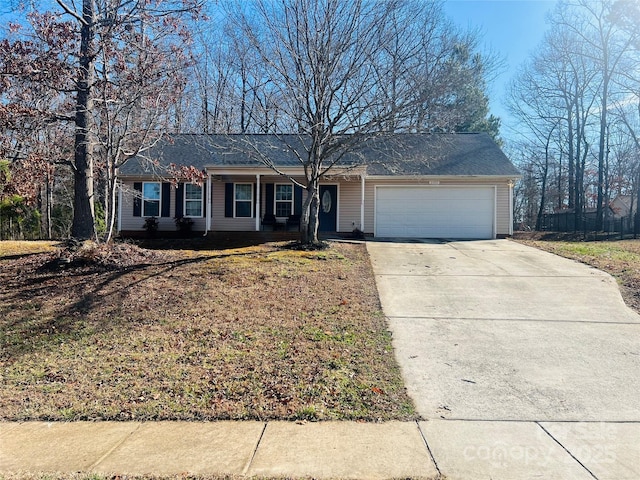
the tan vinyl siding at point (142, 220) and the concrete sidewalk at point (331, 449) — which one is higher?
the tan vinyl siding at point (142, 220)

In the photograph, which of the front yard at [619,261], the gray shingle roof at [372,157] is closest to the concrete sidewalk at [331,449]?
the front yard at [619,261]

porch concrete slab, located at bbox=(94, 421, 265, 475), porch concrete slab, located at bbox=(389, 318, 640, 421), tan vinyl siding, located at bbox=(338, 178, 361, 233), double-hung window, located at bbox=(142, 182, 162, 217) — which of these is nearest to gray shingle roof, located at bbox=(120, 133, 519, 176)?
double-hung window, located at bbox=(142, 182, 162, 217)

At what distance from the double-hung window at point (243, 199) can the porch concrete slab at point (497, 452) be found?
1343cm

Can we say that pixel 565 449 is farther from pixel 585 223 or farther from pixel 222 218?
pixel 585 223

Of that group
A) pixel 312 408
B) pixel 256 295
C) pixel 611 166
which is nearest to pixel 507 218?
pixel 256 295

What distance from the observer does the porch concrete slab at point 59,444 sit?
3037 millimetres

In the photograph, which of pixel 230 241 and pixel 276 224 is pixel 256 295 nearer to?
pixel 230 241

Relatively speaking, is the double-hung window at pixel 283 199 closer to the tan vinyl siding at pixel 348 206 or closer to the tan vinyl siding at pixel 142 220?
the tan vinyl siding at pixel 348 206

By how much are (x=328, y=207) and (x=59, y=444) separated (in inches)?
528

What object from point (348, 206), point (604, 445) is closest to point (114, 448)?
point (604, 445)

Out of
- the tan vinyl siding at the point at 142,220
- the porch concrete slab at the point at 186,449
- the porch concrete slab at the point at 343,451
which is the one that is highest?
the tan vinyl siding at the point at 142,220

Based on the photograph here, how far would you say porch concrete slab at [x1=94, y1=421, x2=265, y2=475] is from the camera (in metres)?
2.93

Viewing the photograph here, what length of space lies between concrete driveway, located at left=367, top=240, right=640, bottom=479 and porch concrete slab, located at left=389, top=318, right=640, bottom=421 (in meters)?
0.01

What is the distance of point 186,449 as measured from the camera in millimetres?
3189
